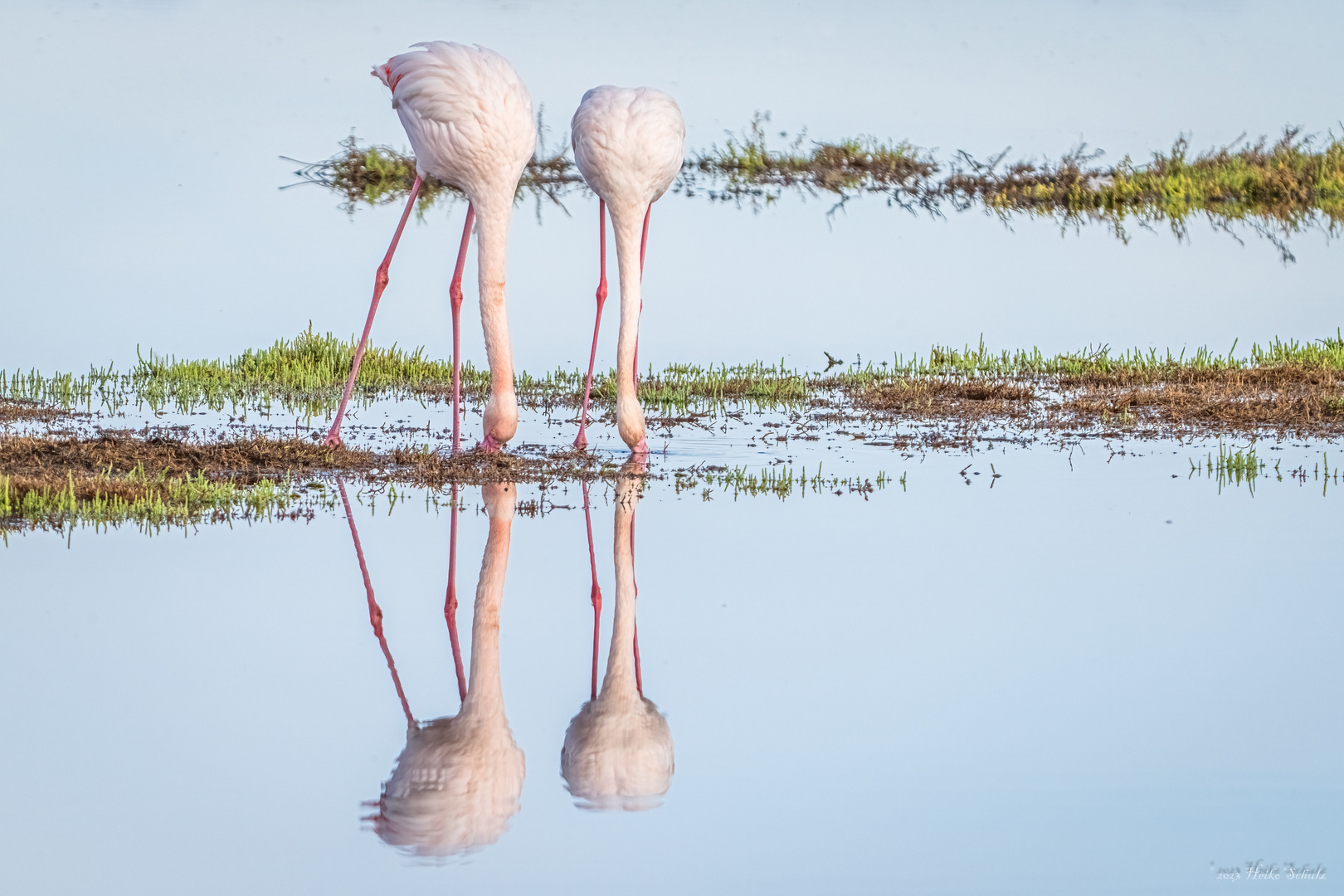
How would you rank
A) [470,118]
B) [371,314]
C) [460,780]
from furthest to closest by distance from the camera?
[371,314] → [470,118] → [460,780]

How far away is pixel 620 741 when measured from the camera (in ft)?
16.8

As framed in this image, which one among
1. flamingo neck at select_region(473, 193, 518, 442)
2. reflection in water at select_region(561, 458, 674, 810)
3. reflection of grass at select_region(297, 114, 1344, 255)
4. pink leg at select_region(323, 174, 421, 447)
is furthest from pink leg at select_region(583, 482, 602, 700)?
reflection of grass at select_region(297, 114, 1344, 255)

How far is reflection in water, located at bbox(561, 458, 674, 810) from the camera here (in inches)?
185

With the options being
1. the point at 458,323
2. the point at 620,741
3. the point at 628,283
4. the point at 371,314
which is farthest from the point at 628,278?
the point at 620,741

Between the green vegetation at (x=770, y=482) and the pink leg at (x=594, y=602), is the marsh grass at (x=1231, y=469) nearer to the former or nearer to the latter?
the green vegetation at (x=770, y=482)

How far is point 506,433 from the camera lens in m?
9.27

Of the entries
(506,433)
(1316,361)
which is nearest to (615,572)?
(506,433)

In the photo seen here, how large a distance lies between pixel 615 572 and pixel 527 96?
368 centimetres

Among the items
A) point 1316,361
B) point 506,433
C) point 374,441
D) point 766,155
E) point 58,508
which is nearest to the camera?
point 58,508

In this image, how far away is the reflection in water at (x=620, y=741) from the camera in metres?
4.70

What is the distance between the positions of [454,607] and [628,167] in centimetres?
408

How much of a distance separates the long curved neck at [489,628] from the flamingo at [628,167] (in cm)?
219

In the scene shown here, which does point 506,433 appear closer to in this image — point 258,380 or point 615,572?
point 615,572

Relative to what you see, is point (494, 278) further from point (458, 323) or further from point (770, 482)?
point (770, 482)
